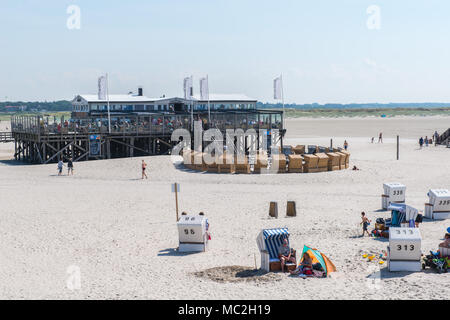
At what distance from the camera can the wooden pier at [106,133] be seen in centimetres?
3666

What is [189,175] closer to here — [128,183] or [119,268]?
[128,183]

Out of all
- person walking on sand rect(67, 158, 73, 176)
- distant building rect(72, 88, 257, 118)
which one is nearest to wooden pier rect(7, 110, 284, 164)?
distant building rect(72, 88, 257, 118)

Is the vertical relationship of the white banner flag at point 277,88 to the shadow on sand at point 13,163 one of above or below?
above

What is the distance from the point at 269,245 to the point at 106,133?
26648 millimetres

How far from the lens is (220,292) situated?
11.5 m

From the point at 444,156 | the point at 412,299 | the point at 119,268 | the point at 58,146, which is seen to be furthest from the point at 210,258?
the point at 444,156

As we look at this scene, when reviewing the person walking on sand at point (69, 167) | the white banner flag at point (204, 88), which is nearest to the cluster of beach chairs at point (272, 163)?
the person walking on sand at point (69, 167)

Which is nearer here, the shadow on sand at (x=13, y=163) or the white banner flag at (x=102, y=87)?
the shadow on sand at (x=13, y=163)

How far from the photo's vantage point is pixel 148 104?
46.1 metres

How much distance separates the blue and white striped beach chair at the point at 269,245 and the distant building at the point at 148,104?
29.2 m

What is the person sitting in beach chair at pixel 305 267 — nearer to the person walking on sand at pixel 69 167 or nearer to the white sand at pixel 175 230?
the white sand at pixel 175 230

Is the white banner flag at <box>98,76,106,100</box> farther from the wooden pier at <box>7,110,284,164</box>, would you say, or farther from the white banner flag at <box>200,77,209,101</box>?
the white banner flag at <box>200,77,209,101</box>
